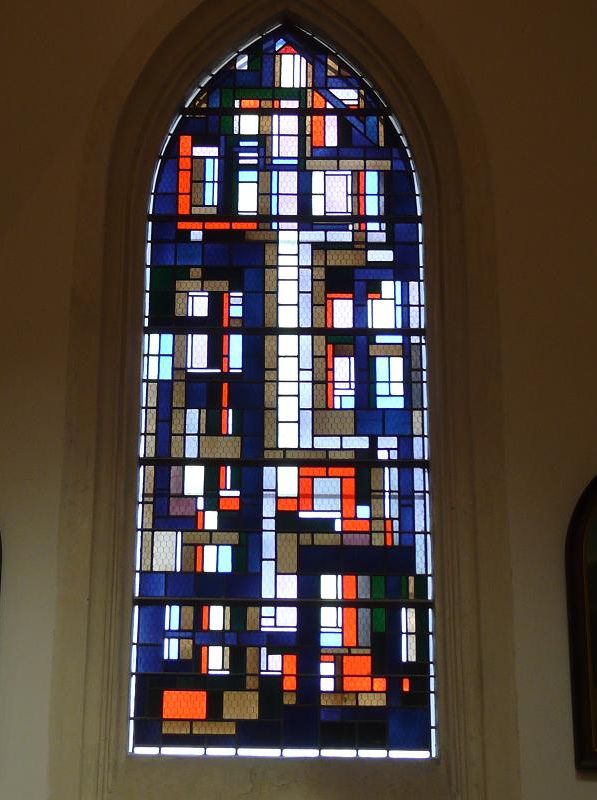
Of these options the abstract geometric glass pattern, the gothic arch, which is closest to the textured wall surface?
the gothic arch

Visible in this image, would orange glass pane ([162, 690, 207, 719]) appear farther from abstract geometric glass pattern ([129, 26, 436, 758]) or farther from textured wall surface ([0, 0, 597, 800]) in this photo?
textured wall surface ([0, 0, 597, 800])

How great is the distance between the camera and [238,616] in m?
4.93

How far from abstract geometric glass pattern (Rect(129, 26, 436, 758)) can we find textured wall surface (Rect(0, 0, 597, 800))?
1.33ft
